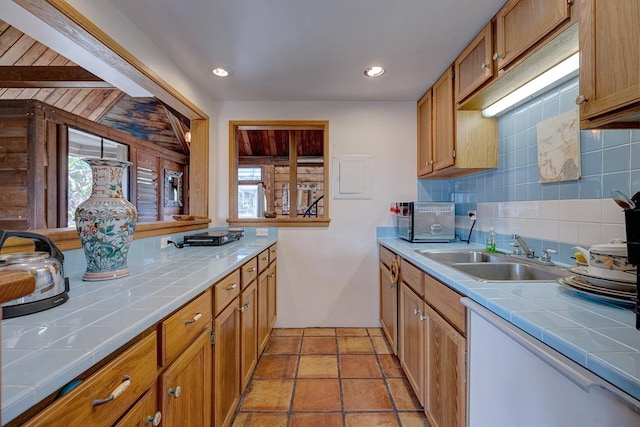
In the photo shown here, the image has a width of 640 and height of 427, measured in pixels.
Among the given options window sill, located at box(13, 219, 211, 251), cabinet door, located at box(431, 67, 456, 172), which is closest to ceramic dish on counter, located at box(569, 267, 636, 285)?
cabinet door, located at box(431, 67, 456, 172)

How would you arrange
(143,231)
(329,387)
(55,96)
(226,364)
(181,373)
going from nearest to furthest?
(181,373) → (226,364) → (143,231) → (329,387) → (55,96)

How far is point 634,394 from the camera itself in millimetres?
519

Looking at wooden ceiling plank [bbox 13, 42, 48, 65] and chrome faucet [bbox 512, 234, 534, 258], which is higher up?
wooden ceiling plank [bbox 13, 42, 48, 65]

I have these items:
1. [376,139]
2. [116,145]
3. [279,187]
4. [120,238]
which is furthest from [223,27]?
[279,187]

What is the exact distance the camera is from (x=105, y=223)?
3.59 feet

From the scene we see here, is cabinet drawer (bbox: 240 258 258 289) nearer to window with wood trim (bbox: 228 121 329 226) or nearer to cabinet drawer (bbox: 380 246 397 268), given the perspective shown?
cabinet drawer (bbox: 380 246 397 268)

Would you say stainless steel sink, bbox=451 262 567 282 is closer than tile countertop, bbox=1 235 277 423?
No

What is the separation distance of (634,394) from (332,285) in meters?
2.30

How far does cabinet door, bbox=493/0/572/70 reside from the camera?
1107 millimetres

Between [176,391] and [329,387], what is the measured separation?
122cm

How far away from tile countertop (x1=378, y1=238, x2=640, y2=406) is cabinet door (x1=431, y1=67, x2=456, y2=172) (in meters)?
1.21

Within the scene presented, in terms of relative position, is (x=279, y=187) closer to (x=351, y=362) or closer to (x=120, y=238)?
(x=351, y=362)

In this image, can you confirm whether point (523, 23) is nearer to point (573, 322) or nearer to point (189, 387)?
point (573, 322)

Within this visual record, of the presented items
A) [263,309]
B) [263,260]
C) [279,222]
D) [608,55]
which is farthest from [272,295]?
[608,55]
